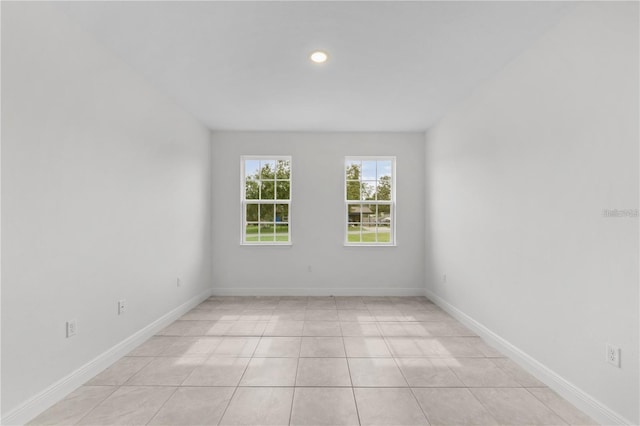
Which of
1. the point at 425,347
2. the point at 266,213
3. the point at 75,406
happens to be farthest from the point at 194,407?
the point at 266,213

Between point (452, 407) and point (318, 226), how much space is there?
10.6 ft

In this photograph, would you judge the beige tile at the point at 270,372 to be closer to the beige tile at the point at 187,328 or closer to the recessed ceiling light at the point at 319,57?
the beige tile at the point at 187,328

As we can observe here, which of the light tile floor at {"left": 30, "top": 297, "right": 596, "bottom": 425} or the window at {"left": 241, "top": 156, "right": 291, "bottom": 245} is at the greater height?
the window at {"left": 241, "top": 156, "right": 291, "bottom": 245}

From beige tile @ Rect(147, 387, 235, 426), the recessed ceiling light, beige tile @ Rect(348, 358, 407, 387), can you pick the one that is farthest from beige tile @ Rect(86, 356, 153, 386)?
the recessed ceiling light

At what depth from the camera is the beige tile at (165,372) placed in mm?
2340

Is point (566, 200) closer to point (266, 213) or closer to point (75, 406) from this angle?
point (75, 406)

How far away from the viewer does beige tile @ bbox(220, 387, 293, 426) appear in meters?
1.90

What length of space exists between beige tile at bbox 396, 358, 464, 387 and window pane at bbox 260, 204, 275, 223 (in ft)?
9.81

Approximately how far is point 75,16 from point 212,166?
2.84 metres

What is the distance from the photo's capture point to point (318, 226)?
4953mm

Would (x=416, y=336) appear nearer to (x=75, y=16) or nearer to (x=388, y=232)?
(x=388, y=232)

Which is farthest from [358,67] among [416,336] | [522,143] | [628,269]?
[416,336]

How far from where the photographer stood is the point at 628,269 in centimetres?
174

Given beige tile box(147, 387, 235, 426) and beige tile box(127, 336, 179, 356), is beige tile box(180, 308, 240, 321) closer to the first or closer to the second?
beige tile box(127, 336, 179, 356)
